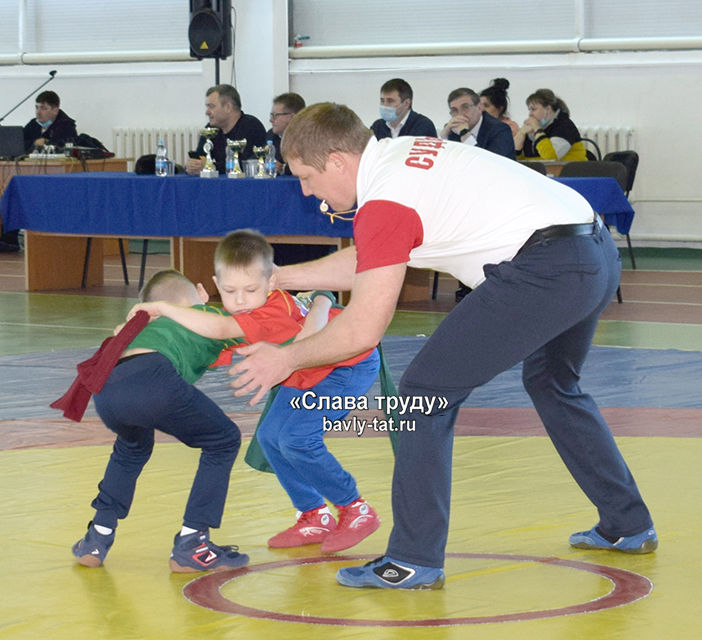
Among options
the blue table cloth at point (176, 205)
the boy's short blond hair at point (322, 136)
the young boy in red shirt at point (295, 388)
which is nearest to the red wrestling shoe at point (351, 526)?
the young boy in red shirt at point (295, 388)

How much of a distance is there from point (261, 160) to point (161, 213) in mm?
780

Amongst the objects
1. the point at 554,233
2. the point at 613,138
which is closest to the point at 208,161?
the point at 613,138

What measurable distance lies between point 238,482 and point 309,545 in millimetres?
747

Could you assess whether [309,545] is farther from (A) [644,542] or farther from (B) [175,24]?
(B) [175,24]

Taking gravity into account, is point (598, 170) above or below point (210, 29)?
below

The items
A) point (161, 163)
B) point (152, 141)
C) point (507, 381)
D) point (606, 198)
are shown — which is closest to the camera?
point (507, 381)

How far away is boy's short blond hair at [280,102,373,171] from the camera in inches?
122

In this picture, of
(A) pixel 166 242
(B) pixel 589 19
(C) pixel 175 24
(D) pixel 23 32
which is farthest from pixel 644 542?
(D) pixel 23 32

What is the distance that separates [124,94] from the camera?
1516 centimetres

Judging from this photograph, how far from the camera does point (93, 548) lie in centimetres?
339

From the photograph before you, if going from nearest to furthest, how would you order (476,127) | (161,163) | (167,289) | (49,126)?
1. (167,289)
2. (476,127)
3. (161,163)
4. (49,126)

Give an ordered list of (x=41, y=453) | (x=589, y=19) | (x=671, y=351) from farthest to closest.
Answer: (x=589, y=19)
(x=671, y=351)
(x=41, y=453)

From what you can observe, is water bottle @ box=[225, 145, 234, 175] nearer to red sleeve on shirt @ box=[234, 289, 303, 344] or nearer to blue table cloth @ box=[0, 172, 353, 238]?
blue table cloth @ box=[0, 172, 353, 238]

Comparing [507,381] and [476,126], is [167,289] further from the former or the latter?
[476,126]
